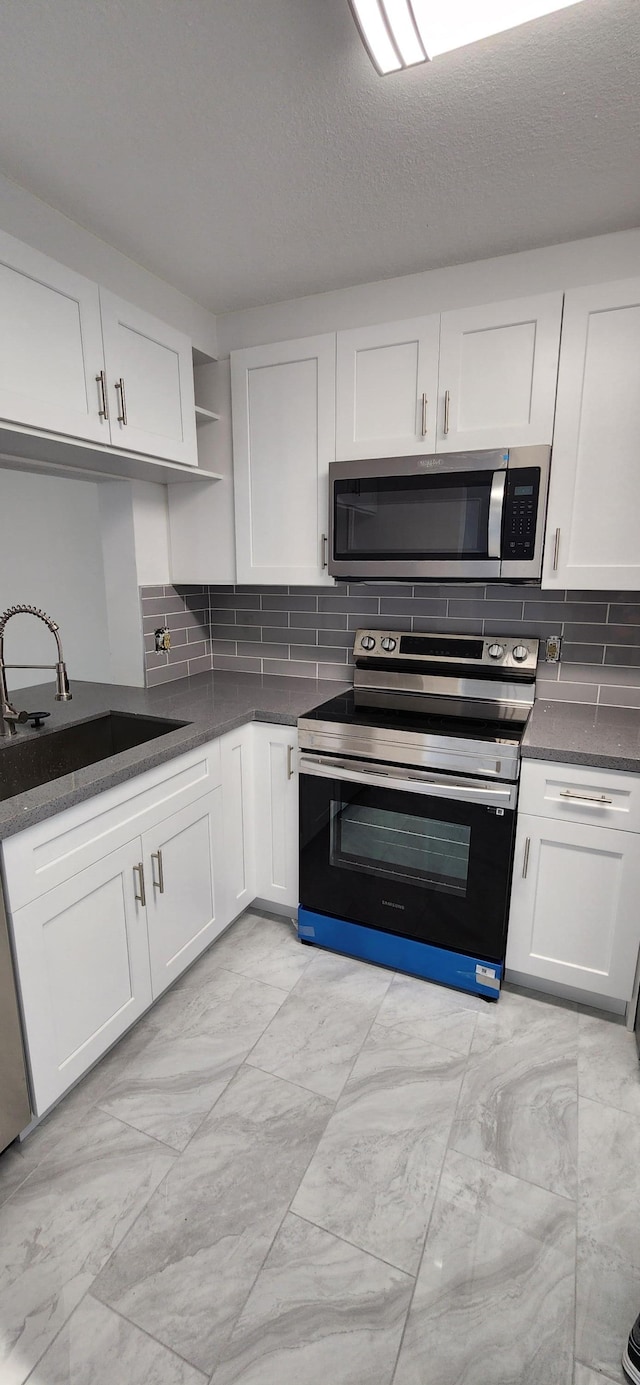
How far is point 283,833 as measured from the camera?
7.21 feet

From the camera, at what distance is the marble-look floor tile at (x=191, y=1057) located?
1.51 m

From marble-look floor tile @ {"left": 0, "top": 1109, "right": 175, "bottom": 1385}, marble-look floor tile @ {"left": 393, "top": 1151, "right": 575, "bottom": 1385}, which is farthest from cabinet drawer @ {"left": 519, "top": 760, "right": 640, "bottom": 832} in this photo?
marble-look floor tile @ {"left": 0, "top": 1109, "right": 175, "bottom": 1385}

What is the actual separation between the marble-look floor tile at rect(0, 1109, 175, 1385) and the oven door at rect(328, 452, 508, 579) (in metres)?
1.82

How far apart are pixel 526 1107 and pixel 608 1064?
316 millimetres

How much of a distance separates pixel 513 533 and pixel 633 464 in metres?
0.40

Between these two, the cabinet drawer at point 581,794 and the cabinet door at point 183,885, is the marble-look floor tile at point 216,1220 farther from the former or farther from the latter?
the cabinet drawer at point 581,794

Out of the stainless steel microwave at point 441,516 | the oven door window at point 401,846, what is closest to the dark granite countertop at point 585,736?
the oven door window at point 401,846

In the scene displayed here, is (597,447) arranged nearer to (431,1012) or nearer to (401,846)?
(401,846)

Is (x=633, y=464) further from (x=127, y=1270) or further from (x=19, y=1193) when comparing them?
(x=19, y=1193)

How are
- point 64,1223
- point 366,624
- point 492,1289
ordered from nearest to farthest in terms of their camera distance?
point 492,1289
point 64,1223
point 366,624

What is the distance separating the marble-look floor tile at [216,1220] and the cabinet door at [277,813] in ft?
2.39

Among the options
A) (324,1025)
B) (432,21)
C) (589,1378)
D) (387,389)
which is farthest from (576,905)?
(432,21)

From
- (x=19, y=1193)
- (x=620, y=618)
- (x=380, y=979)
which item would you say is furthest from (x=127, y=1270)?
(x=620, y=618)

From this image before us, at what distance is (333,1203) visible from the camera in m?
1.31
